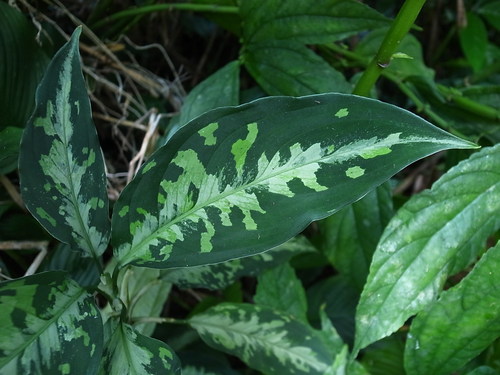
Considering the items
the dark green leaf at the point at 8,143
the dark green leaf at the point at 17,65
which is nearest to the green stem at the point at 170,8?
the dark green leaf at the point at 17,65

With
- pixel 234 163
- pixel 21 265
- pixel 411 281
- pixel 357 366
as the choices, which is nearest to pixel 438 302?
pixel 411 281

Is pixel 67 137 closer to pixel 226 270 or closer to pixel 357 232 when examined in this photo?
pixel 226 270

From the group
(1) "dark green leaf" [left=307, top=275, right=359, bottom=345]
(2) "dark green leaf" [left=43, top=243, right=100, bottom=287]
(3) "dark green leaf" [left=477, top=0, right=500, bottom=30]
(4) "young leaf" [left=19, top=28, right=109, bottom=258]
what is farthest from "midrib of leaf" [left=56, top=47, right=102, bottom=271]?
(3) "dark green leaf" [left=477, top=0, right=500, bottom=30]

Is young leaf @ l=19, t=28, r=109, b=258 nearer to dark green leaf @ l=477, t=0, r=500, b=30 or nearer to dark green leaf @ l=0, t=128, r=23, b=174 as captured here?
dark green leaf @ l=0, t=128, r=23, b=174

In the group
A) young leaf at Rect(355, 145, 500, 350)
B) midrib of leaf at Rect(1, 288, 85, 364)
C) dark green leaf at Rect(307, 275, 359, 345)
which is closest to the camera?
midrib of leaf at Rect(1, 288, 85, 364)

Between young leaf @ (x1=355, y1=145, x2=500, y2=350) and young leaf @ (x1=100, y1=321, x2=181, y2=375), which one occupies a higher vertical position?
young leaf @ (x1=355, y1=145, x2=500, y2=350)

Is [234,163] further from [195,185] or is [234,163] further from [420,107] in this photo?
[420,107]

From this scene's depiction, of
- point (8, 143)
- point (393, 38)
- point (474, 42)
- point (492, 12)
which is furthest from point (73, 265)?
point (492, 12)
